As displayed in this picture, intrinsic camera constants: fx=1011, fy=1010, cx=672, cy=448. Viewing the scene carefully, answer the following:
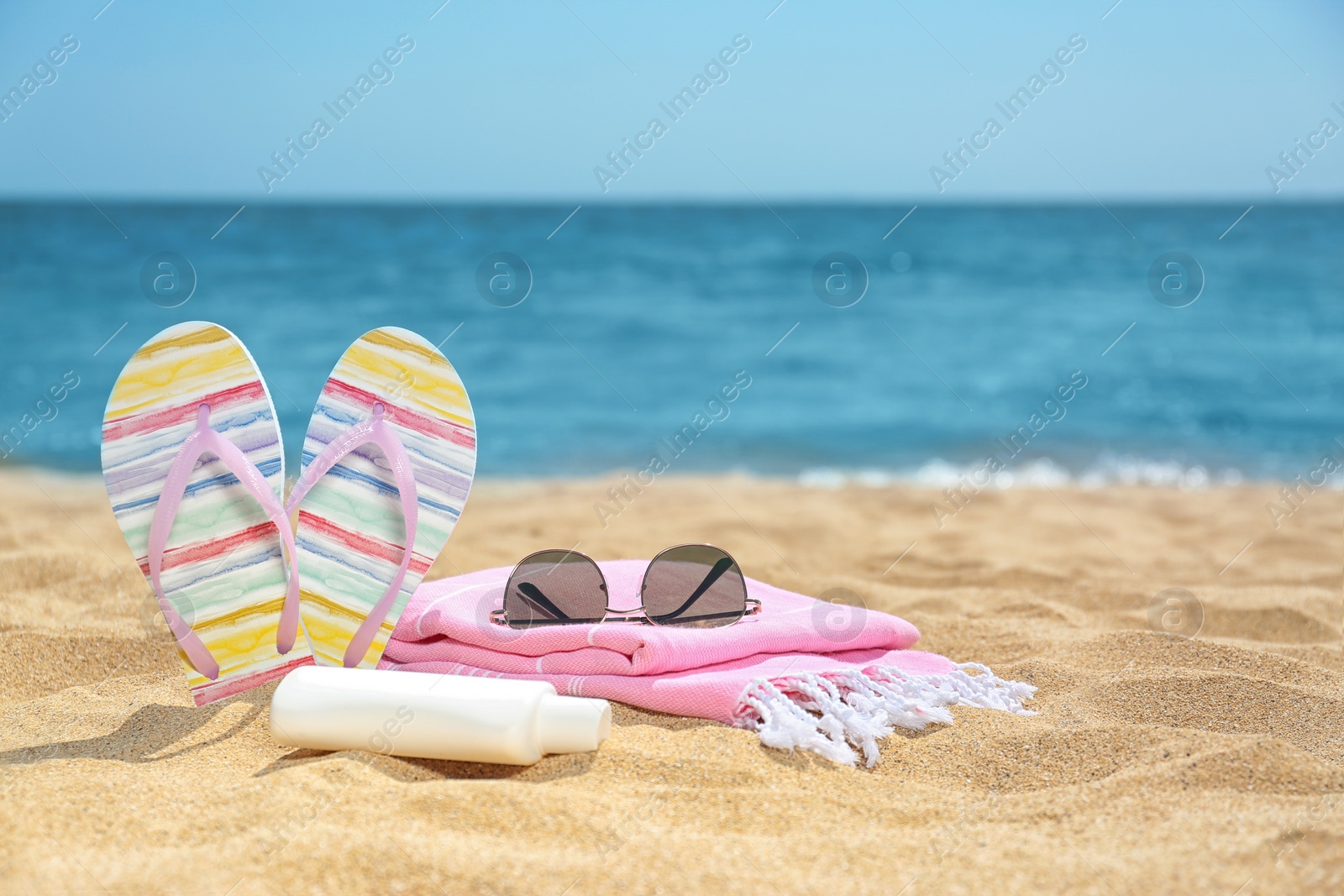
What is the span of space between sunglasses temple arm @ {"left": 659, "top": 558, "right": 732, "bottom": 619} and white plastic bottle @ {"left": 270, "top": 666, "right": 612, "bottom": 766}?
486 millimetres

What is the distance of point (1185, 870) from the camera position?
1539mm

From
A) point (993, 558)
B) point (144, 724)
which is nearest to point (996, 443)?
point (993, 558)

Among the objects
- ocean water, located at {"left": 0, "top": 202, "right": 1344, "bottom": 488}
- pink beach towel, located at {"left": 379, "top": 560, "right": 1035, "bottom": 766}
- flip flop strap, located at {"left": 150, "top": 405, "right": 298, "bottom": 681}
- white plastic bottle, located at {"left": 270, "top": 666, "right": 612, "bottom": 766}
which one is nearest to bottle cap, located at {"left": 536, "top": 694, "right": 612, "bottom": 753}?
white plastic bottle, located at {"left": 270, "top": 666, "right": 612, "bottom": 766}

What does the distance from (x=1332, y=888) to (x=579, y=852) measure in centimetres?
112

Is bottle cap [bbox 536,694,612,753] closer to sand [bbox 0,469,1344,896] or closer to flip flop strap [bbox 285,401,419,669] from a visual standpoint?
sand [bbox 0,469,1344,896]

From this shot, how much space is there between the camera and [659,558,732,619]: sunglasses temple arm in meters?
2.46

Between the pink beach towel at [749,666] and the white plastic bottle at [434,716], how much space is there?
0.31 m

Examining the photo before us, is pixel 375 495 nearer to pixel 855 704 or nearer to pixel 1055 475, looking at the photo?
pixel 855 704

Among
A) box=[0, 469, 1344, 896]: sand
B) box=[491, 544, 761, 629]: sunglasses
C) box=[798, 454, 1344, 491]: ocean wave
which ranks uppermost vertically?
box=[798, 454, 1344, 491]: ocean wave

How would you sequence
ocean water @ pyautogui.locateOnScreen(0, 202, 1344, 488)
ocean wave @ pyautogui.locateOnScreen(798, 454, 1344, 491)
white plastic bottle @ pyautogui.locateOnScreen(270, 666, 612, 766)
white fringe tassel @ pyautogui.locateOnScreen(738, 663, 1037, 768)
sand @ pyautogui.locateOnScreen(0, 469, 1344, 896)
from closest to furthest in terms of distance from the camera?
sand @ pyautogui.locateOnScreen(0, 469, 1344, 896)
white plastic bottle @ pyautogui.locateOnScreen(270, 666, 612, 766)
white fringe tassel @ pyautogui.locateOnScreen(738, 663, 1037, 768)
ocean wave @ pyautogui.locateOnScreen(798, 454, 1344, 491)
ocean water @ pyautogui.locateOnScreen(0, 202, 1344, 488)

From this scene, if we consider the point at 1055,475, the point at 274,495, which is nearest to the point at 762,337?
the point at 1055,475

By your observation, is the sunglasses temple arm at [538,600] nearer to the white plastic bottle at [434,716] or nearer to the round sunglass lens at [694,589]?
the round sunglass lens at [694,589]

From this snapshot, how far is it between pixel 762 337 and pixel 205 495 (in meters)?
9.47

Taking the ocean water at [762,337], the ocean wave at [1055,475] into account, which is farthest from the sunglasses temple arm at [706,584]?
the ocean water at [762,337]
